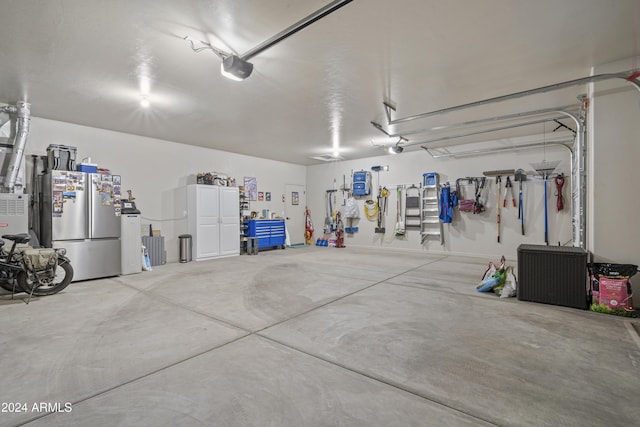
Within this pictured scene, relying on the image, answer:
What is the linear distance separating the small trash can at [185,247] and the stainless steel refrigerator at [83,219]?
1658 mm

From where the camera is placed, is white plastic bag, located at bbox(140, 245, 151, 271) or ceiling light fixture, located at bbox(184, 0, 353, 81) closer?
ceiling light fixture, located at bbox(184, 0, 353, 81)

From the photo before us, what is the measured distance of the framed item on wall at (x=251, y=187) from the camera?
886cm

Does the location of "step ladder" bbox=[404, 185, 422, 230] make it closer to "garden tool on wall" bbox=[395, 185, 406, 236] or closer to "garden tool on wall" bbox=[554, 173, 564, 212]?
"garden tool on wall" bbox=[395, 185, 406, 236]

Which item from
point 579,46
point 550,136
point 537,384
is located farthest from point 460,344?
point 550,136

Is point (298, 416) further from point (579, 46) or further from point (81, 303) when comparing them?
point (579, 46)

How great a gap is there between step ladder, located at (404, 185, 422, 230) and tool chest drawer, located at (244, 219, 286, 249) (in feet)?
12.8

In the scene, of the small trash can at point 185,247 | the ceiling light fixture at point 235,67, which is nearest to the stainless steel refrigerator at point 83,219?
the small trash can at point 185,247

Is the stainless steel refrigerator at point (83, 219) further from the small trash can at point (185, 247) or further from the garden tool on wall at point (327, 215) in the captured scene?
the garden tool on wall at point (327, 215)

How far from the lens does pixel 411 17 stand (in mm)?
2646

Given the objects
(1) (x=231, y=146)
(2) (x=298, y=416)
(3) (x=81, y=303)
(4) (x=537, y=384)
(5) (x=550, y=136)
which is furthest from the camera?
(1) (x=231, y=146)

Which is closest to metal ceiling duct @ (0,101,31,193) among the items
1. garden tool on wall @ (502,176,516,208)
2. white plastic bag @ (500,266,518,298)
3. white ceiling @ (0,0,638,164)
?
white ceiling @ (0,0,638,164)

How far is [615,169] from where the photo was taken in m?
3.40

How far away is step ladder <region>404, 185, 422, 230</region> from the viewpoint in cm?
838

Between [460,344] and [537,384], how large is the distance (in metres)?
0.61
